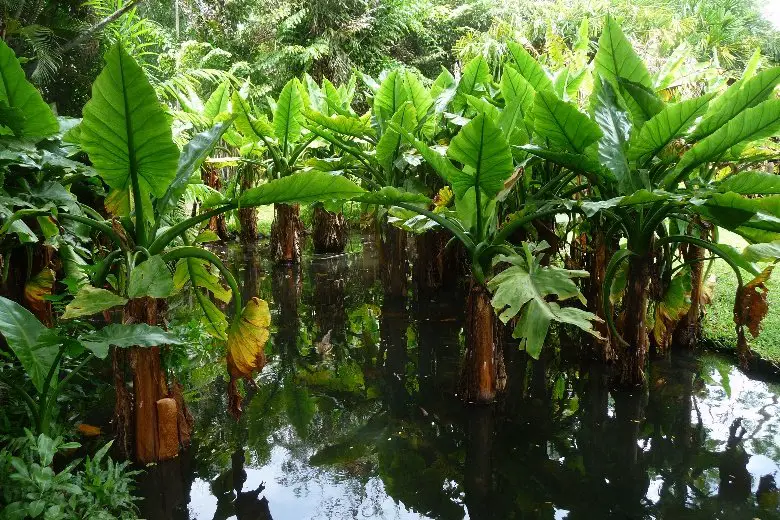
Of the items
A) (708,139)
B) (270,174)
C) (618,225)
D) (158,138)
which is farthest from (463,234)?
(270,174)

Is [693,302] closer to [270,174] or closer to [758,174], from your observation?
[758,174]

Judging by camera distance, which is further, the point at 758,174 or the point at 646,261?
the point at 646,261

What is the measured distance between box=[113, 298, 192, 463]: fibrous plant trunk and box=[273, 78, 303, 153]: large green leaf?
3.31 meters

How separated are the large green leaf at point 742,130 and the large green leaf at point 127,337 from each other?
2.08 m

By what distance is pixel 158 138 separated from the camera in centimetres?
180

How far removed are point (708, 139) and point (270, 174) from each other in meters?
4.61

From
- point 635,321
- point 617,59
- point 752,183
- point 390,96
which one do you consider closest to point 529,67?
point 617,59

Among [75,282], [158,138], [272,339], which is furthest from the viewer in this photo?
[272,339]

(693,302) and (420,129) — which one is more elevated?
(420,129)

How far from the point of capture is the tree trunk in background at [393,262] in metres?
4.45

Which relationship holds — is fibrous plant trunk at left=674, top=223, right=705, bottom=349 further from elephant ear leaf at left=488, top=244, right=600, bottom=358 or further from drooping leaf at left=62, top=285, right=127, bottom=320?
drooping leaf at left=62, top=285, right=127, bottom=320

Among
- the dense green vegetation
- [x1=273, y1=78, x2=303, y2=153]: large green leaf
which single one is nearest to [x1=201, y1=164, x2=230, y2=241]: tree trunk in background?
[x1=273, y1=78, x2=303, y2=153]: large green leaf

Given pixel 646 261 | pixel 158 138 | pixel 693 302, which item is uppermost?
pixel 158 138

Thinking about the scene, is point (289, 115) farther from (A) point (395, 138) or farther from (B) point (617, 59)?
(B) point (617, 59)
